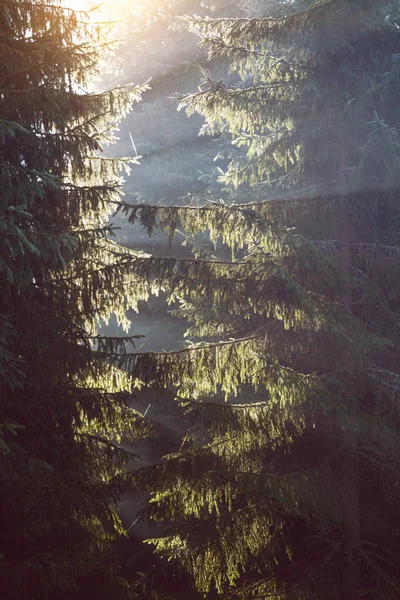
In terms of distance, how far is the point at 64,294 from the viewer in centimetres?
521

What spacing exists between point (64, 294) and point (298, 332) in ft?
9.45

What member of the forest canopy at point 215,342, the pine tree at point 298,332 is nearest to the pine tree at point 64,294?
the forest canopy at point 215,342

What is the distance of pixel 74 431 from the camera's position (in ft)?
17.6

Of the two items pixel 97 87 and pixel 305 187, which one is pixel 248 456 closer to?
pixel 305 187

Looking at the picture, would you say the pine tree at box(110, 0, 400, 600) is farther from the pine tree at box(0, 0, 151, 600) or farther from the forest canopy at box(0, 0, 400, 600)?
the pine tree at box(0, 0, 151, 600)

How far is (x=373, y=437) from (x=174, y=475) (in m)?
2.12

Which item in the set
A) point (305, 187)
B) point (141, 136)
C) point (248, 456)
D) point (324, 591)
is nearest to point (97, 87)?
point (141, 136)

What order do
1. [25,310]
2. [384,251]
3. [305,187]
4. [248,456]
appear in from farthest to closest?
[305,187] < [384,251] < [248,456] < [25,310]

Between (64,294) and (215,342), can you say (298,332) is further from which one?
(64,294)

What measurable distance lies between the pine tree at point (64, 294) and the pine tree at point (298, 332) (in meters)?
0.44

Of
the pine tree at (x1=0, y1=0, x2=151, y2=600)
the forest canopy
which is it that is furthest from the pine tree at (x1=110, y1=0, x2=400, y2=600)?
the pine tree at (x1=0, y1=0, x2=151, y2=600)

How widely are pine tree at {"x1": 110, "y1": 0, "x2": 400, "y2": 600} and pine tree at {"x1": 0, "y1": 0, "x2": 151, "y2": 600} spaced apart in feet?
1.45

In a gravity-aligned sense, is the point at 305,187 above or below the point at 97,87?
below

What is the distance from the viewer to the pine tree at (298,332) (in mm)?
5074
